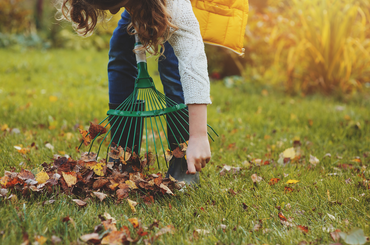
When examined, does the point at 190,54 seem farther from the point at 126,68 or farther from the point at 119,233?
the point at 119,233

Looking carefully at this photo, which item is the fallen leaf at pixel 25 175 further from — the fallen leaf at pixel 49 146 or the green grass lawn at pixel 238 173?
the fallen leaf at pixel 49 146

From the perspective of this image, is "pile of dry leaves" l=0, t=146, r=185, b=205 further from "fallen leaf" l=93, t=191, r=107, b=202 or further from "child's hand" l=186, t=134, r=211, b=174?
"child's hand" l=186, t=134, r=211, b=174

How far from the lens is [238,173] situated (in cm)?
176

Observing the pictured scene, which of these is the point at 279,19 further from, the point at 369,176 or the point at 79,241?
the point at 79,241

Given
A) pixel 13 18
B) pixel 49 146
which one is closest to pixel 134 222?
pixel 49 146

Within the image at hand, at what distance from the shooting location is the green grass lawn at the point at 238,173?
Answer: 1.15 meters

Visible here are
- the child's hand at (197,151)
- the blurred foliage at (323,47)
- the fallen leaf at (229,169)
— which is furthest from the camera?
the blurred foliage at (323,47)

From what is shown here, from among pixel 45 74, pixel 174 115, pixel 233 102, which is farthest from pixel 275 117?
pixel 45 74

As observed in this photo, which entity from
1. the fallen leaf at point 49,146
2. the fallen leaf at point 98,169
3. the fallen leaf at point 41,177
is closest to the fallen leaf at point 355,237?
the fallen leaf at point 98,169

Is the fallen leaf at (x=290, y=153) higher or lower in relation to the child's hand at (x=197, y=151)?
lower

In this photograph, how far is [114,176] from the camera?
1.52 m

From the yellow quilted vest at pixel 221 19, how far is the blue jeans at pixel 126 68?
206 mm

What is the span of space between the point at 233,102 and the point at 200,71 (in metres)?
2.46

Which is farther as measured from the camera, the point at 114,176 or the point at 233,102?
the point at 233,102
